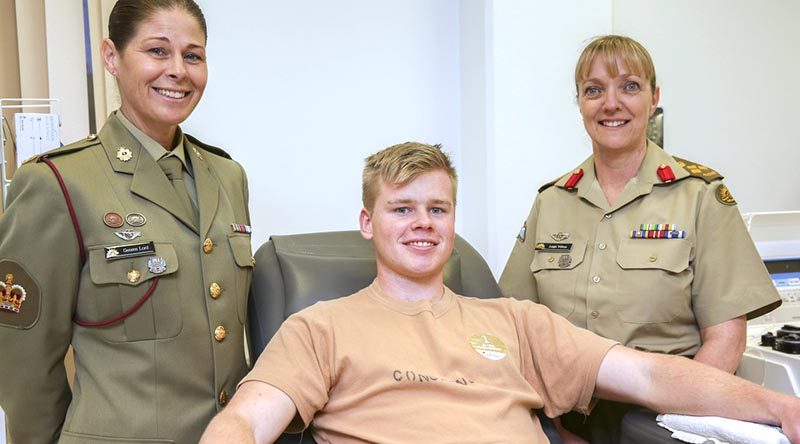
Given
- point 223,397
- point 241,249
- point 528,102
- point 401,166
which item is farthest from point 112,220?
point 528,102

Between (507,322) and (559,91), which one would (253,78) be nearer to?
(559,91)

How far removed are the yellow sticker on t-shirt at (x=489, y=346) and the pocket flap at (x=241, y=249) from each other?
1.74 feet

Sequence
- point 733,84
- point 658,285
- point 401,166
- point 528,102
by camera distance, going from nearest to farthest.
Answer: point 401,166, point 658,285, point 528,102, point 733,84

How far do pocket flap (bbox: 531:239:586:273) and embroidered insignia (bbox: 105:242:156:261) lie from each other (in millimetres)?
1017

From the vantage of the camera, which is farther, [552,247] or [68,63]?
[68,63]

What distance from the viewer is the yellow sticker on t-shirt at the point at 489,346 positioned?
4.89ft

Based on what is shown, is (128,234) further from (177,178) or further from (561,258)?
(561,258)

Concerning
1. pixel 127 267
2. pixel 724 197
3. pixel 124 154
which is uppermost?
pixel 124 154

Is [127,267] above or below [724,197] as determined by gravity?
below

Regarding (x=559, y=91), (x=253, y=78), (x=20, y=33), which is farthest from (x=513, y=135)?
(x=20, y=33)

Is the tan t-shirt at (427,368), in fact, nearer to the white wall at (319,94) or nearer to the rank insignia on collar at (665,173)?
the rank insignia on collar at (665,173)

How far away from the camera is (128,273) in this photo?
1307mm

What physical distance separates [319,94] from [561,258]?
1412 mm

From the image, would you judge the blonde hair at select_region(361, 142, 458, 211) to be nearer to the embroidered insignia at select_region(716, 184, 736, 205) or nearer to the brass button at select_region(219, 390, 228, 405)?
the brass button at select_region(219, 390, 228, 405)
